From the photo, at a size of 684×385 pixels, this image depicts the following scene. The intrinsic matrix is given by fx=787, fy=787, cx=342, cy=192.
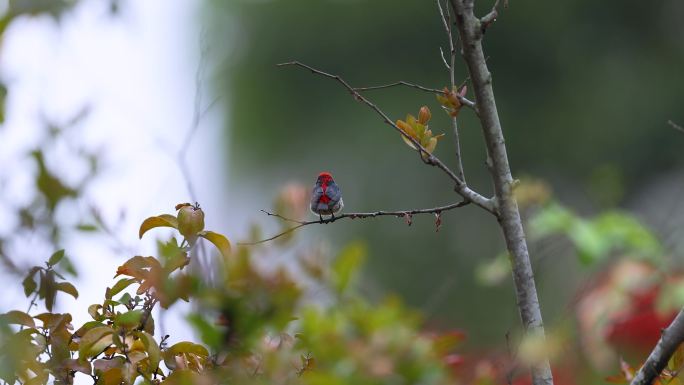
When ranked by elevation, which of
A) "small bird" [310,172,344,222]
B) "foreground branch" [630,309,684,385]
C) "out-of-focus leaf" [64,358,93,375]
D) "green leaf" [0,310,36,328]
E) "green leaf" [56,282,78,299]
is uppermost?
"small bird" [310,172,344,222]

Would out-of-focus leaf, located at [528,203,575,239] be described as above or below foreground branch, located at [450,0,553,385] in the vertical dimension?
above

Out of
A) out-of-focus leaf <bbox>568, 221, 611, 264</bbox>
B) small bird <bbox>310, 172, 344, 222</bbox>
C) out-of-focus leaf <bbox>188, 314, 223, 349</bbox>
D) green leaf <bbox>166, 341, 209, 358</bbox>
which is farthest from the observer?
out-of-focus leaf <bbox>568, 221, 611, 264</bbox>

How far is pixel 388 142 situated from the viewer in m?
8.91

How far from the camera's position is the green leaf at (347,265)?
109 centimetres

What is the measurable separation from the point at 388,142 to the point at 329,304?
307 inches

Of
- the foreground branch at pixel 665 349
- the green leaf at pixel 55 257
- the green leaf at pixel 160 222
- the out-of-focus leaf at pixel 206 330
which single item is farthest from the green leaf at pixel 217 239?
the foreground branch at pixel 665 349

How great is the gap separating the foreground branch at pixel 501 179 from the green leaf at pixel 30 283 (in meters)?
0.96

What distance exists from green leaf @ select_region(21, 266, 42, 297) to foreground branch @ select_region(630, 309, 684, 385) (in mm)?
1266

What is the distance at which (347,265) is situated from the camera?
1.10 metres

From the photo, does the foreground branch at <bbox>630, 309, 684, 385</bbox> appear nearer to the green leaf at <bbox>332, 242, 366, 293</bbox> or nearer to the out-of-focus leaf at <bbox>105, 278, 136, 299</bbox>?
the green leaf at <bbox>332, 242, 366, 293</bbox>

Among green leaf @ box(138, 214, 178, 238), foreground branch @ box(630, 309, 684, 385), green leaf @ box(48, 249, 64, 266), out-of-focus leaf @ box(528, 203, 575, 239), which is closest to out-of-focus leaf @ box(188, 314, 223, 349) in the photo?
green leaf @ box(138, 214, 178, 238)

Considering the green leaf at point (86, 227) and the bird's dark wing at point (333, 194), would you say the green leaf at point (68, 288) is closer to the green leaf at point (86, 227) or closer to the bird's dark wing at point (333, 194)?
the green leaf at point (86, 227)

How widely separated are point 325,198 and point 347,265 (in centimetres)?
122

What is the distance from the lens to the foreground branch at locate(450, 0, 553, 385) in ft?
5.11
